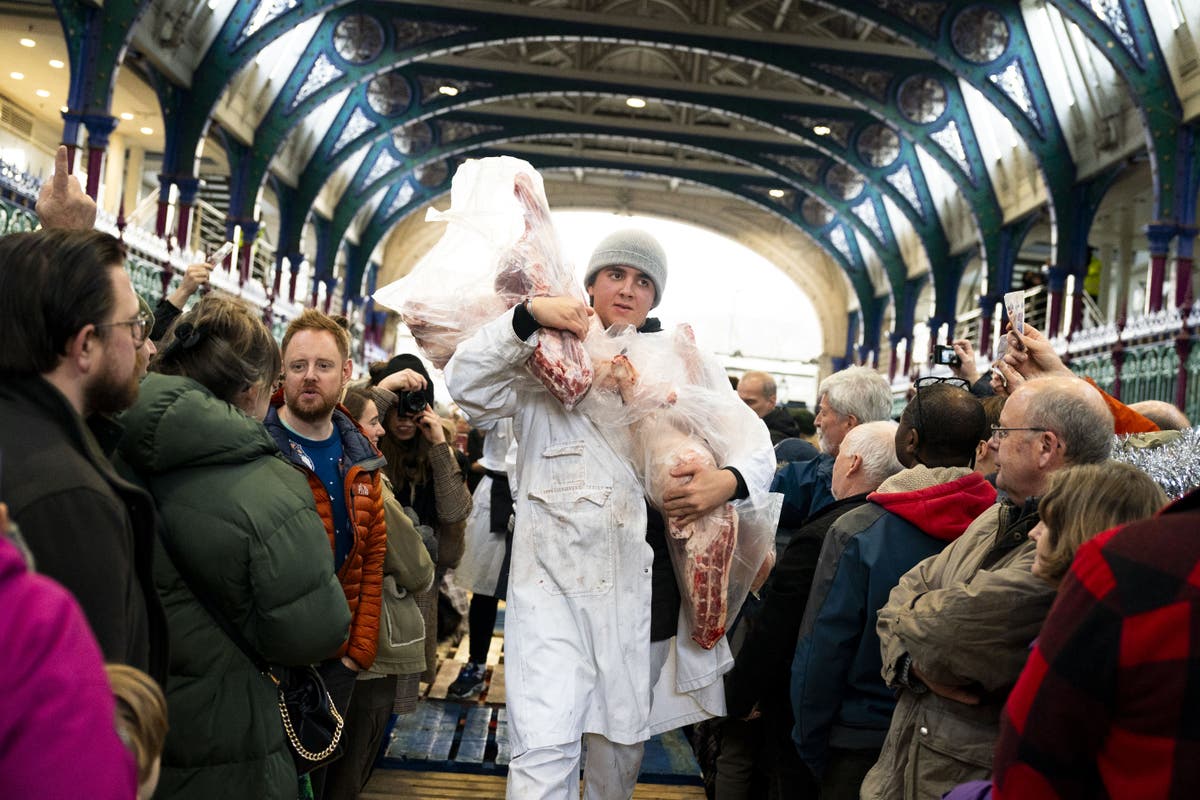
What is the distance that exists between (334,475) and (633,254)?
1.06m

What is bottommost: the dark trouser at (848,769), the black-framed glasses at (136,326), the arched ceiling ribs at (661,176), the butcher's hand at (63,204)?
the dark trouser at (848,769)

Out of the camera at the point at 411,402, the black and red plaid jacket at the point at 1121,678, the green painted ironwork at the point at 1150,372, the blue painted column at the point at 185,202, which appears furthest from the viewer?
the blue painted column at the point at 185,202

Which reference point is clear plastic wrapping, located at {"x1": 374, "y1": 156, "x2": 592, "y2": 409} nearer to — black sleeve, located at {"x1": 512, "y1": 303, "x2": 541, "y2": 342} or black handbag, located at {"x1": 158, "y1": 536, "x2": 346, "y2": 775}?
black sleeve, located at {"x1": 512, "y1": 303, "x2": 541, "y2": 342}

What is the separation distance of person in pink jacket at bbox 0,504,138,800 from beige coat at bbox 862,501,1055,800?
67.0 inches

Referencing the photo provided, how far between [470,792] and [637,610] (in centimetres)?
191

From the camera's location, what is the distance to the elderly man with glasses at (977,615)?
222 cm

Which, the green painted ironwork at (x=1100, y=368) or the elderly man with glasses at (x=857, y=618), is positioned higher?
the green painted ironwork at (x=1100, y=368)

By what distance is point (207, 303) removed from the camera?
253 centimetres

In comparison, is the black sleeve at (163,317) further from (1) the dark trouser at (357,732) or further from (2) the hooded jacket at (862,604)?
(2) the hooded jacket at (862,604)

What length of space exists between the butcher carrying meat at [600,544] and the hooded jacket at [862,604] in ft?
0.73

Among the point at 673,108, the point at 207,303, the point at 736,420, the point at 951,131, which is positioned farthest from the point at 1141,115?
the point at 207,303

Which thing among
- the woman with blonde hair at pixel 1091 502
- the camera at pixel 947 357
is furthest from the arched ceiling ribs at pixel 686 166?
the woman with blonde hair at pixel 1091 502

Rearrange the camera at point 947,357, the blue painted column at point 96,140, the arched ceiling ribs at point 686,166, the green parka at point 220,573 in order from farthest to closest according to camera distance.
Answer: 1. the arched ceiling ribs at point 686,166
2. the blue painted column at point 96,140
3. the camera at point 947,357
4. the green parka at point 220,573

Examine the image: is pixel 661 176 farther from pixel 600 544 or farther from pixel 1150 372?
pixel 600 544
